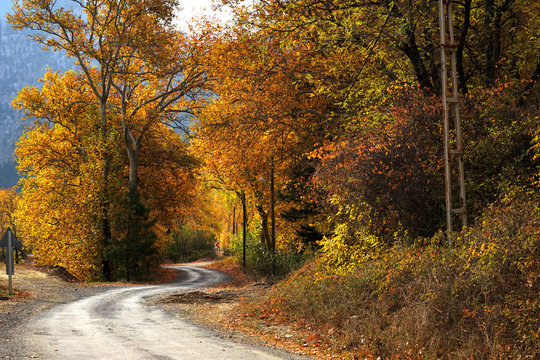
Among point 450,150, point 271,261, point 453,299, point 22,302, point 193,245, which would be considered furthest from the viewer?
point 193,245

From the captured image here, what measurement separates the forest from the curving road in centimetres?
232

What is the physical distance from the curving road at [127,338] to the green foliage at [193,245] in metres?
54.9

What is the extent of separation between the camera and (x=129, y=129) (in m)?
32.2

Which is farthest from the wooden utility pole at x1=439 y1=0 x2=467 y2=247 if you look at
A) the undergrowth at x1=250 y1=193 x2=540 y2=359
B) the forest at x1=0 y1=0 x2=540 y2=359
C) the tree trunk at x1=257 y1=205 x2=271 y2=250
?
the tree trunk at x1=257 y1=205 x2=271 y2=250

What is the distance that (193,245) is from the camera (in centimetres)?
7125

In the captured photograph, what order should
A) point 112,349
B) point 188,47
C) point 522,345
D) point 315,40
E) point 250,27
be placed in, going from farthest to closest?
point 188,47
point 315,40
point 250,27
point 112,349
point 522,345

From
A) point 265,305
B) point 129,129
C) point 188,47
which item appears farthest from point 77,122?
point 265,305

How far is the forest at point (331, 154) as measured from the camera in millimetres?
8852

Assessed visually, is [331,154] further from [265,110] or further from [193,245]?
[193,245]

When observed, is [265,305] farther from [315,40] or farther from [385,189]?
[315,40]

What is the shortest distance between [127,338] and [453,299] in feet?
19.9

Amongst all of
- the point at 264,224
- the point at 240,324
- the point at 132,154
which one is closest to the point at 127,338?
the point at 240,324

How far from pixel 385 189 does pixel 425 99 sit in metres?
2.58

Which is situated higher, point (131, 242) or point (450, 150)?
point (450, 150)
